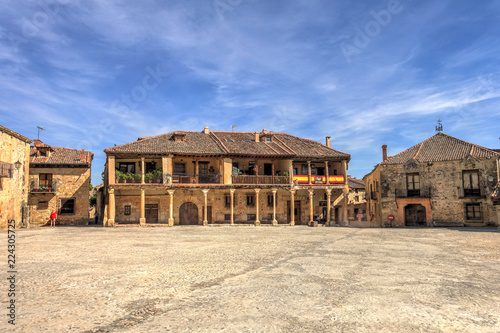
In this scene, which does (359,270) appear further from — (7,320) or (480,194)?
(480,194)

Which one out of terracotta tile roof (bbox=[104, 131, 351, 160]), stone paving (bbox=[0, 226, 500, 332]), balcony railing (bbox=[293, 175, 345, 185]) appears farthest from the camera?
balcony railing (bbox=[293, 175, 345, 185])

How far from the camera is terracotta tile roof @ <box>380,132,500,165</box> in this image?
90.8 ft

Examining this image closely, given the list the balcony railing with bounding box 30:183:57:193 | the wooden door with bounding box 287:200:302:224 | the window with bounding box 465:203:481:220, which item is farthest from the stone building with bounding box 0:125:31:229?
the window with bounding box 465:203:481:220

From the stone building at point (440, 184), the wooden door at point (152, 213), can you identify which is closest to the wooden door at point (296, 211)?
the stone building at point (440, 184)

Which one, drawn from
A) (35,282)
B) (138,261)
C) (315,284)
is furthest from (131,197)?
(315,284)

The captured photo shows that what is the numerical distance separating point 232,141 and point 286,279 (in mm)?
25491

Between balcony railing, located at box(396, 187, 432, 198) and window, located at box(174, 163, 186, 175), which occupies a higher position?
window, located at box(174, 163, 186, 175)

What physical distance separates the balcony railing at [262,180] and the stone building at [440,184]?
8.46m

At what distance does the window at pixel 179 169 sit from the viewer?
29.9 meters

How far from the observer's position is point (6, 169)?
2330cm

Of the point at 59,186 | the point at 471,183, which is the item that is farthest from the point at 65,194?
the point at 471,183

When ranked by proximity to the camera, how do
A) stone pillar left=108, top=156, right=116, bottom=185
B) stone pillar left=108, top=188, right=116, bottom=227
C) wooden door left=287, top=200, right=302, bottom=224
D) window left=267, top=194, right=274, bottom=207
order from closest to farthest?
stone pillar left=108, top=188, right=116, bottom=227 < stone pillar left=108, top=156, right=116, bottom=185 < window left=267, top=194, right=274, bottom=207 < wooden door left=287, top=200, right=302, bottom=224

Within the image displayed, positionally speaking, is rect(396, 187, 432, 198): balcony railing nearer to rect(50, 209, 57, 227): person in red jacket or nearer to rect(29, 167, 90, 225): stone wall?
rect(29, 167, 90, 225): stone wall

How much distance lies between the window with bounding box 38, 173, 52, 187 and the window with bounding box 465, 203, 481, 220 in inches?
1351
